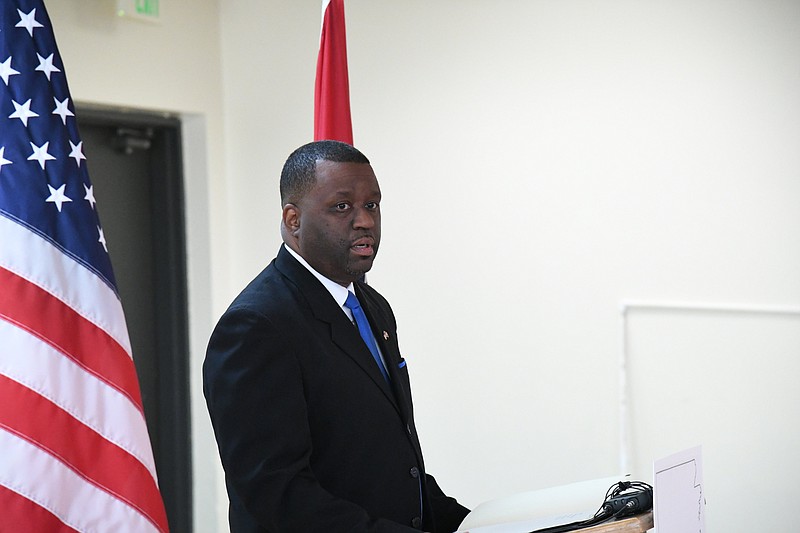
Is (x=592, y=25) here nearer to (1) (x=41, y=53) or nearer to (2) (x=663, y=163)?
(2) (x=663, y=163)

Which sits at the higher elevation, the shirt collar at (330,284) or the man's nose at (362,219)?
the man's nose at (362,219)

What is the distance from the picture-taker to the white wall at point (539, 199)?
2953 mm

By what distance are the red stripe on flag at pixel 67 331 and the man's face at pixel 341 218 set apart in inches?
33.5

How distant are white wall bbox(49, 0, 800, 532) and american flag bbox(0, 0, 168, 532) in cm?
120

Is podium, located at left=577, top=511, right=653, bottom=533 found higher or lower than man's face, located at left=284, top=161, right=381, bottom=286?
lower

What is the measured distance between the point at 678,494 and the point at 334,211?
2.35ft

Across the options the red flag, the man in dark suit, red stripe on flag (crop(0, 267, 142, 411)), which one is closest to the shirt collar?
the man in dark suit

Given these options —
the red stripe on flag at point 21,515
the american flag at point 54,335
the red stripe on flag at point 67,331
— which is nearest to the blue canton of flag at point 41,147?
the american flag at point 54,335

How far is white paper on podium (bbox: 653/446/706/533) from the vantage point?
1466 millimetres

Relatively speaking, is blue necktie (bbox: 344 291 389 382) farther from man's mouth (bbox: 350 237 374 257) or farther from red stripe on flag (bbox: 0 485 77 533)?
red stripe on flag (bbox: 0 485 77 533)

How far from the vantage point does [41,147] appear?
93.4 inches

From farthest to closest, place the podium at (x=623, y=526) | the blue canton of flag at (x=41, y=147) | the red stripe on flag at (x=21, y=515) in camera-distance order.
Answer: the blue canton of flag at (x=41, y=147) < the red stripe on flag at (x=21, y=515) < the podium at (x=623, y=526)

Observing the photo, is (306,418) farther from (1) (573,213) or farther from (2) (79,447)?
(1) (573,213)

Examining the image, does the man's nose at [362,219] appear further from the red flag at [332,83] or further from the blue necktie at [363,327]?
the red flag at [332,83]
